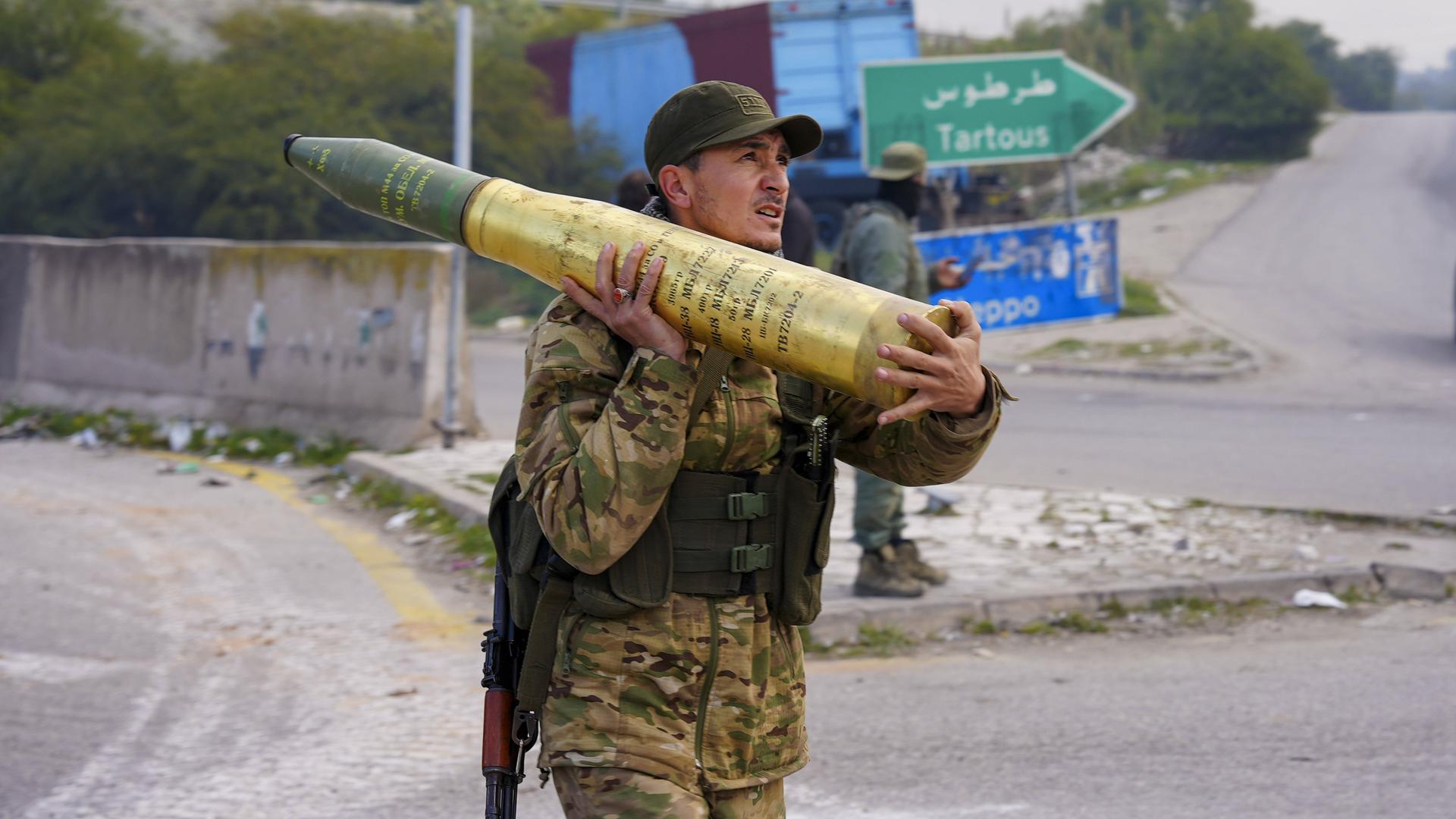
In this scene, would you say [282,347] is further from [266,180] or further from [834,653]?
[266,180]

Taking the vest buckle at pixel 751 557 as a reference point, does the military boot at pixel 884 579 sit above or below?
below

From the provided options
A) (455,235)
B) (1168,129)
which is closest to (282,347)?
(455,235)

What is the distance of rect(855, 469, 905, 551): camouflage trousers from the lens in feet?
19.9

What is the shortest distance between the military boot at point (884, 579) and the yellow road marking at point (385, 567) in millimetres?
1616

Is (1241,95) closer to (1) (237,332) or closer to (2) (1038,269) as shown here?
(2) (1038,269)

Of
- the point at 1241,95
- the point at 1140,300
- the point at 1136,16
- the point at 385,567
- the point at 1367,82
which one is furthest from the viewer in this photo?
the point at 1367,82

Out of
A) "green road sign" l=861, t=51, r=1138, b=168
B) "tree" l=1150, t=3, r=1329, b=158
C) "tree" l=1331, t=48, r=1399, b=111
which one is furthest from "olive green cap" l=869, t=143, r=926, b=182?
"tree" l=1331, t=48, r=1399, b=111

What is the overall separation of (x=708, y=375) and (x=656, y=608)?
374mm

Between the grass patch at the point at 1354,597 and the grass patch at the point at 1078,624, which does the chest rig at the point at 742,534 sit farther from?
the grass patch at the point at 1354,597

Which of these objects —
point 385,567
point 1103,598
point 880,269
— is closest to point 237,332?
point 385,567

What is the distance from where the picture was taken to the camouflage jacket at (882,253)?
5.84m

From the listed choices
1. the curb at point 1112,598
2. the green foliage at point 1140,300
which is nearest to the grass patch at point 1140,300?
the green foliage at point 1140,300

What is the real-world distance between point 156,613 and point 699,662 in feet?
15.3

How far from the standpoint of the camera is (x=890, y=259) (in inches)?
231
